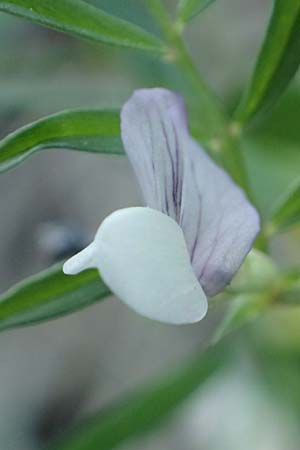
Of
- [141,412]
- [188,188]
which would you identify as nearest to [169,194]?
[188,188]

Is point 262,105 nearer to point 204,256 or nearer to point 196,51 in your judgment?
point 204,256

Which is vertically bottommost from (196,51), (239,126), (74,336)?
(74,336)

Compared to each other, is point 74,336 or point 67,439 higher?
point 67,439

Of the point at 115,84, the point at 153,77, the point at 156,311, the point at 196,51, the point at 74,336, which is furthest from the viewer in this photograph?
the point at 74,336

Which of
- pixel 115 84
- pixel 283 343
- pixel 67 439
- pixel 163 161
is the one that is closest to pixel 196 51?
pixel 115 84

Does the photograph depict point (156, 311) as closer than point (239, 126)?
Yes

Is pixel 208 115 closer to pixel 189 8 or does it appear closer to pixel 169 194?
pixel 189 8
